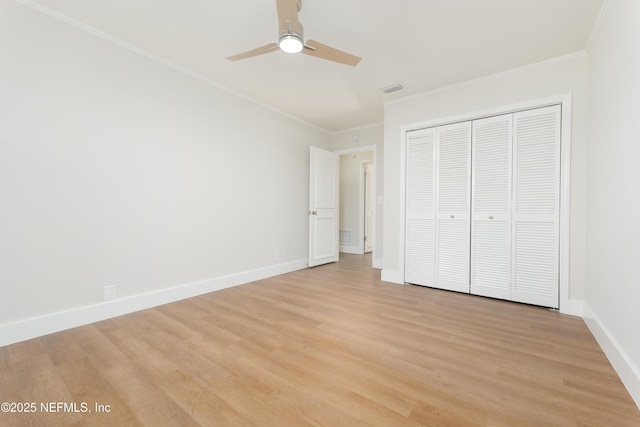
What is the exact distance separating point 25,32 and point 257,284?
3280 mm

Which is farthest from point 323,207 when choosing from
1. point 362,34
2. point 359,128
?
point 362,34

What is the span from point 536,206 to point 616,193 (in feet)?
3.79

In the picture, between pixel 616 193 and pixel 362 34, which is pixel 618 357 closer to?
pixel 616 193

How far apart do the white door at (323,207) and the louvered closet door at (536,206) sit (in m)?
2.93

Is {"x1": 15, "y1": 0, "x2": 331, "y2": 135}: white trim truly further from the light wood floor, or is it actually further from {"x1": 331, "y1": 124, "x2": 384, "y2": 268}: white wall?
the light wood floor

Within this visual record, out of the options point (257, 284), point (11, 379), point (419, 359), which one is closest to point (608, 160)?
point (419, 359)

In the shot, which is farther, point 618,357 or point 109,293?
point 109,293

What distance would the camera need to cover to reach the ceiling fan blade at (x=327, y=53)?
6.61 ft

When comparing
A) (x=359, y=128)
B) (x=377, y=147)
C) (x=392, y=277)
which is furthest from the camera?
(x=359, y=128)

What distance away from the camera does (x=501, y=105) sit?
10.2 ft

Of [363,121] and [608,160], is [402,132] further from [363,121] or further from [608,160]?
[608,160]

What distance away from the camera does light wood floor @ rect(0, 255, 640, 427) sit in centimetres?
133

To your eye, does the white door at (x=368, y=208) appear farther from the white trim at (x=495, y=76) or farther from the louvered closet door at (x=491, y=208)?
the louvered closet door at (x=491, y=208)

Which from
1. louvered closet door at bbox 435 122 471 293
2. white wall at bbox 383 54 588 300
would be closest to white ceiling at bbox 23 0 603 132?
white wall at bbox 383 54 588 300
